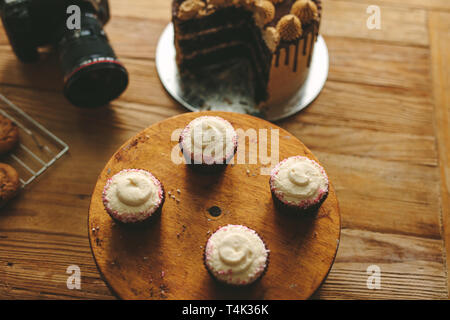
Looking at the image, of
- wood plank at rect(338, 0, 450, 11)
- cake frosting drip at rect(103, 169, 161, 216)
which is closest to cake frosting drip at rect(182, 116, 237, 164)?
cake frosting drip at rect(103, 169, 161, 216)

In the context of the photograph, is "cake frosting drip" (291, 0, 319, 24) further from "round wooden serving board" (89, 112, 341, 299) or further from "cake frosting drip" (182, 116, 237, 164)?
"cake frosting drip" (182, 116, 237, 164)

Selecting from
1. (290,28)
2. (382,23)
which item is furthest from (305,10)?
(382,23)

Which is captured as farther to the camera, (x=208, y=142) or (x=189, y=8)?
(x=189, y=8)

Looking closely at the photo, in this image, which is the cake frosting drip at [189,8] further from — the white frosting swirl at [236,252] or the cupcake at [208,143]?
the white frosting swirl at [236,252]

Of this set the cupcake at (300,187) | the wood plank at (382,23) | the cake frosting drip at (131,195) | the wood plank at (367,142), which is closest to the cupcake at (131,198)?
the cake frosting drip at (131,195)

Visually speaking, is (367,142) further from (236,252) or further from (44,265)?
(44,265)

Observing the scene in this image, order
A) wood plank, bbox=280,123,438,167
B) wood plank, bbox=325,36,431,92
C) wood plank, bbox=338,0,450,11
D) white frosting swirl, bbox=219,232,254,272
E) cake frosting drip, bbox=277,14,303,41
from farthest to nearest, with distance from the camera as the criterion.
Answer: wood plank, bbox=338,0,450,11
wood plank, bbox=325,36,431,92
wood plank, bbox=280,123,438,167
cake frosting drip, bbox=277,14,303,41
white frosting swirl, bbox=219,232,254,272

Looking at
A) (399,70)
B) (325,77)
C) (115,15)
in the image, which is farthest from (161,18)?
(399,70)
